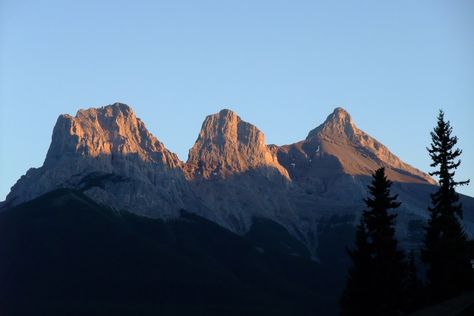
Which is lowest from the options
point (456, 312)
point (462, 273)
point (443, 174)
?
point (456, 312)

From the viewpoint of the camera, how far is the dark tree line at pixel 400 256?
292ft

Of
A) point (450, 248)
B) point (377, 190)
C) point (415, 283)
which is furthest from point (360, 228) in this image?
point (415, 283)

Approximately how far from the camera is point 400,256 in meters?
92.3

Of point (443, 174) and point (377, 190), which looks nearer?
point (377, 190)

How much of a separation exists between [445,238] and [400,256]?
52.2 feet

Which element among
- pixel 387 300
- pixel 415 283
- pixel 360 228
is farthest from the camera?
pixel 415 283

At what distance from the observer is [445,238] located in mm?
106625

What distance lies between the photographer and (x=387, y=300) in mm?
89125

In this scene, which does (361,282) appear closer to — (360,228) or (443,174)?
(360,228)

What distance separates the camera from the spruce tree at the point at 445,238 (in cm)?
10288

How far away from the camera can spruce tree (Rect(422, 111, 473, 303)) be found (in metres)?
103

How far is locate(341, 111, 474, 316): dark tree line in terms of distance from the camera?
8906cm

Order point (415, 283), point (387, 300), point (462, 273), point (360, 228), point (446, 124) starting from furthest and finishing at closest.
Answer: point (415, 283) → point (446, 124) → point (462, 273) → point (360, 228) → point (387, 300)

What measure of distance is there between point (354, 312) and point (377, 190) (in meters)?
11.2
